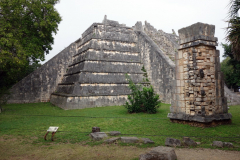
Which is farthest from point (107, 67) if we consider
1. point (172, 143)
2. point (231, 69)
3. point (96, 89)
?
point (231, 69)

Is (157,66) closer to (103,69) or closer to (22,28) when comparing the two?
(103,69)

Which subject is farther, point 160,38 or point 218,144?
point 160,38

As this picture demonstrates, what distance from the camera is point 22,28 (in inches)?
593

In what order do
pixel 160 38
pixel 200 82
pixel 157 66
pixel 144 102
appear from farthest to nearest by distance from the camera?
pixel 160 38
pixel 157 66
pixel 144 102
pixel 200 82

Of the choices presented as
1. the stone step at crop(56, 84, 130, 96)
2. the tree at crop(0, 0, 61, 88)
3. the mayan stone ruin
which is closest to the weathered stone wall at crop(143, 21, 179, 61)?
the mayan stone ruin

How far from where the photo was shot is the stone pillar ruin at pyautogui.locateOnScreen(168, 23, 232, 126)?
8.06 meters

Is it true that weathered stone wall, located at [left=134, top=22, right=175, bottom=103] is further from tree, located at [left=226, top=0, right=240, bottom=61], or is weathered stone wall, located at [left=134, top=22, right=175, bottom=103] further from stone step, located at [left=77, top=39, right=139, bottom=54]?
tree, located at [left=226, top=0, right=240, bottom=61]

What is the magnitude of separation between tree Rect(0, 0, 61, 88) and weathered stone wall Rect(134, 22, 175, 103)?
910 cm

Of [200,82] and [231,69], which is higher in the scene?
[231,69]

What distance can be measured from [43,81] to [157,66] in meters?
12.8

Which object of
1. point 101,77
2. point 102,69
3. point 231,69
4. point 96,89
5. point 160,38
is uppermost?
point 160,38

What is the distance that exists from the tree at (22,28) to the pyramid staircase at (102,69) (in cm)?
384

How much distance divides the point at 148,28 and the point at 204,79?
51.6ft

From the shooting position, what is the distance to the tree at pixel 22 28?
12367mm
